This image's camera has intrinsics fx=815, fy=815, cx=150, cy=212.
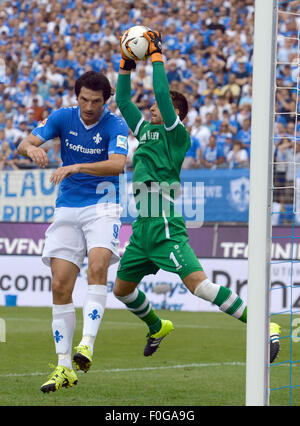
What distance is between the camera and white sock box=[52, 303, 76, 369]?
6520 mm

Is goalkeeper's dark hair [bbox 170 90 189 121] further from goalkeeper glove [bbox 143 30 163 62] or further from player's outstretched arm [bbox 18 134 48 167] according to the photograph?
player's outstretched arm [bbox 18 134 48 167]

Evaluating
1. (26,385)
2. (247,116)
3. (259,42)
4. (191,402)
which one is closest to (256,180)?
(259,42)

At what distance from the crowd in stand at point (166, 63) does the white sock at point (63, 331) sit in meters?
8.84

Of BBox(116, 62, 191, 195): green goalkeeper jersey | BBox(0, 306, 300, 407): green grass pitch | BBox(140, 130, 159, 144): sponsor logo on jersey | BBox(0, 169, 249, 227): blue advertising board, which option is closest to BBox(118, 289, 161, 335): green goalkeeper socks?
BBox(0, 306, 300, 407): green grass pitch

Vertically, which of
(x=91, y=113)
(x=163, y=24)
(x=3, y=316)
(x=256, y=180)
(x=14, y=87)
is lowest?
(x=3, y=316)

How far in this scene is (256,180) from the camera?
195 inches

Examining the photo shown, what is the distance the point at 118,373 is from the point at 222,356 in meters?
1.71

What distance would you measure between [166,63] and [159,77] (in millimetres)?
13293

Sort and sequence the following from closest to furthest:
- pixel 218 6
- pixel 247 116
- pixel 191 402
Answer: pixel 191 402 → pixel 247 116 → pixel 218 6

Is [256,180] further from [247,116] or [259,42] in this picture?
[247,116]

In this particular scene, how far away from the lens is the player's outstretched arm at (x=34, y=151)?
6395mm

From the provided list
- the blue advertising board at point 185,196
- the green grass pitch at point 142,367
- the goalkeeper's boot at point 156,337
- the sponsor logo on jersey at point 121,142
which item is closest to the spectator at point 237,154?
the blue advertising board at point 185,196

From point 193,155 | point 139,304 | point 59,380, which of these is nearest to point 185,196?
point 193,155

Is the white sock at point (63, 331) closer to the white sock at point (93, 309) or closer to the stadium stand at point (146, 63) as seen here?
the white sock at point (93, 309)
